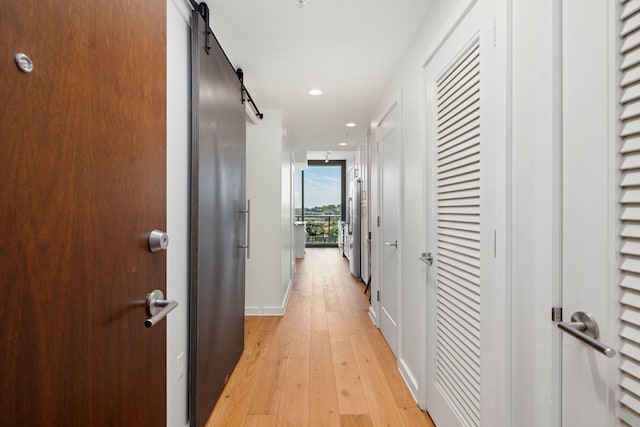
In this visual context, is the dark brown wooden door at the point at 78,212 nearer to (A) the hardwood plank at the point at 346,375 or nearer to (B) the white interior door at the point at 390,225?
(A) the hardwood plank at the point at 346,375

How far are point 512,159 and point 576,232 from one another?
0.36 metres

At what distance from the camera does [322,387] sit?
2.12 metres

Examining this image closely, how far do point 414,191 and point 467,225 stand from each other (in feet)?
2.28

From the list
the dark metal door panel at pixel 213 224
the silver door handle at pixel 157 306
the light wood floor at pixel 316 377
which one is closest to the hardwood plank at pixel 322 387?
the light wood floor at pixel 316 377

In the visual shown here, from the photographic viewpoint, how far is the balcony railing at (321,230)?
32.0ft

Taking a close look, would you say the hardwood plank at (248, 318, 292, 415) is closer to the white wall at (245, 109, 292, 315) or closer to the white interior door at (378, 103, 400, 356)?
the white wall at (245, 109, 292, 315)

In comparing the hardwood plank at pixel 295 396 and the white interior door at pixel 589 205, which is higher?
the white interior door at pixel 589 205

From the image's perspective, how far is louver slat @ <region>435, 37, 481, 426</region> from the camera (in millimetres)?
1316

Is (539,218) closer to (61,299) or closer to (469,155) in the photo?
(469,155)

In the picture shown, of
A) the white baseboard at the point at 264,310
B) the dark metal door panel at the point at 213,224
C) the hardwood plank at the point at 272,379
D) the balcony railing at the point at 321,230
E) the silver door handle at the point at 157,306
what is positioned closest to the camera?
the silver door handle at the point at 157,306

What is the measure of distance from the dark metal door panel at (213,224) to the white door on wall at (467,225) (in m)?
1.28

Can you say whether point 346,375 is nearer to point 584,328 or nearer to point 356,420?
point 356,420

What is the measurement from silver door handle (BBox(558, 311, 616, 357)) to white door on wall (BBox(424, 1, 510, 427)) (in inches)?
11.8

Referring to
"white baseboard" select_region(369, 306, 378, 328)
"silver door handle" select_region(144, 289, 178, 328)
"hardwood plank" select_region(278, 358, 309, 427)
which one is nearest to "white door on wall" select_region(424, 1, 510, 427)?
"hardwood plank" select_region(278, 358, 309, 427)
